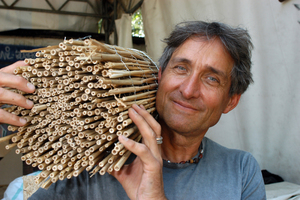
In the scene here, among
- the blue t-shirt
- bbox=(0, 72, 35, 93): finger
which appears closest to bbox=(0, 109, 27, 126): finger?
bbox=(0, 72, 35, 93): finger

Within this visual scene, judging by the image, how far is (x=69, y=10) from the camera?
4.48 meters

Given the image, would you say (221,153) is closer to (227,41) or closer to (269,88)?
(227,41)

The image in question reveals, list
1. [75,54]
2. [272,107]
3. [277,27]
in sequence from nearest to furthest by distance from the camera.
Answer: [75,54] < [277,27] < [272,107]

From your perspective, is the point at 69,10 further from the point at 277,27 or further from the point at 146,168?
the point at 146,168

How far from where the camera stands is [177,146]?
1.50m

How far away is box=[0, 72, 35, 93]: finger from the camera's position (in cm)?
100

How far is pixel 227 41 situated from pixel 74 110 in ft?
3.22

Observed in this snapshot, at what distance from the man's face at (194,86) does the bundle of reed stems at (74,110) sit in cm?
31

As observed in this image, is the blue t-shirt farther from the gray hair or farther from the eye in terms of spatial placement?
the eye

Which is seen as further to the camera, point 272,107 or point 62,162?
point 272,107

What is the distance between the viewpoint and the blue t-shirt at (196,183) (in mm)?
1360

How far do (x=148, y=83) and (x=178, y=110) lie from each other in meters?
0.25

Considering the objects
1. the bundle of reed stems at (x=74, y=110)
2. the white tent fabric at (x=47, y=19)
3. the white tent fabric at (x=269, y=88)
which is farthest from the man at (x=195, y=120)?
the white tent fabric at (x=47, y=19)

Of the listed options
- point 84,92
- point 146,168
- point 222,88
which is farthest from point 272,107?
point 84,92
